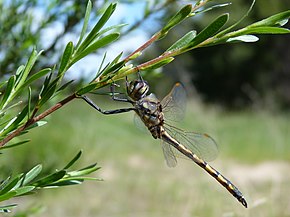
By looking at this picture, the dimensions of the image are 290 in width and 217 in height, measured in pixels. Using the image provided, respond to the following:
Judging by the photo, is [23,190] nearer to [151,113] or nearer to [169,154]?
[151,113]

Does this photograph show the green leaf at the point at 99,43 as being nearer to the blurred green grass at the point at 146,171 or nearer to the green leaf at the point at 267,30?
the green leaf at the point at 267,30

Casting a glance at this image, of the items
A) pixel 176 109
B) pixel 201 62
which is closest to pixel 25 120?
pixel 176 109

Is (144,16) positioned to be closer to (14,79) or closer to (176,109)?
(176,109)

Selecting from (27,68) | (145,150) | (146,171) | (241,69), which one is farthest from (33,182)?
(241,69)

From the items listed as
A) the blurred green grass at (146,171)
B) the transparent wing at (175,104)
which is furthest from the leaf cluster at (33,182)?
the blurred green grass at (146,171)

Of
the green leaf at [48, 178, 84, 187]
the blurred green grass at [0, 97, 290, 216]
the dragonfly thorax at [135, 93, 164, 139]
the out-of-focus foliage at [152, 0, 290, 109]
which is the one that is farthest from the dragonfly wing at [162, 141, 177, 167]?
the out-of-focus foliage at [152, 0, 290, 109]
